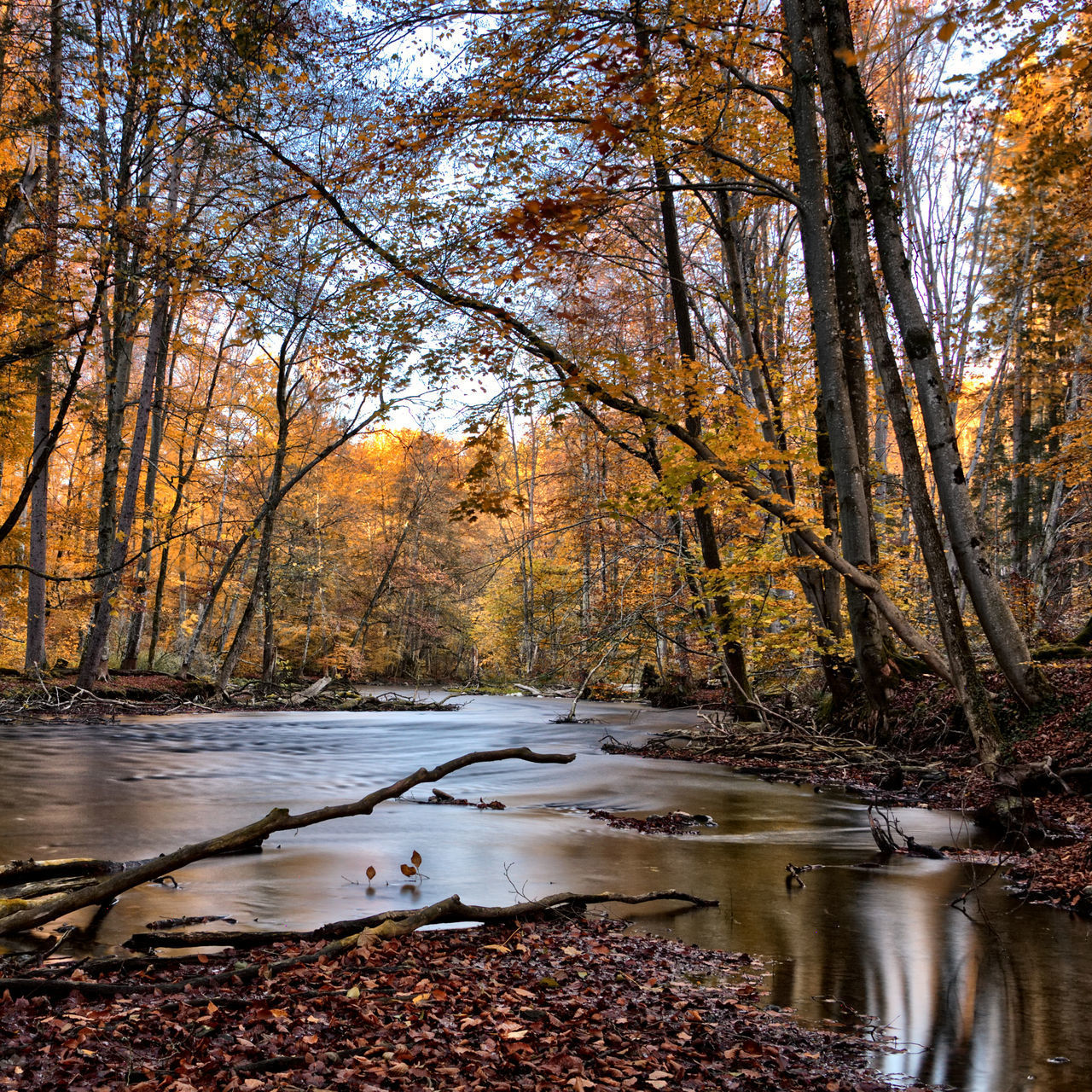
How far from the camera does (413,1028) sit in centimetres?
316

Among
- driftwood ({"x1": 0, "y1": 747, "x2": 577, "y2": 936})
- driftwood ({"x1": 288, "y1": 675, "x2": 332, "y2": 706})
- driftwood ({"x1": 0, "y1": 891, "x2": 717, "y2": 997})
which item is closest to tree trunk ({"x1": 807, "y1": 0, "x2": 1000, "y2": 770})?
driftwood ({"x1": 0, "y1": 891, "x2": 717, "y2": 997})

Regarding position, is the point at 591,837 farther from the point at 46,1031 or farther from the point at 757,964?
the point at 46,1031

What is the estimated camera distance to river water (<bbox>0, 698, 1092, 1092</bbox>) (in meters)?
3.83

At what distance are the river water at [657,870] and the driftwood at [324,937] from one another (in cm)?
46

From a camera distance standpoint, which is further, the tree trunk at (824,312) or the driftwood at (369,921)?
the tree trunk at (824,312)

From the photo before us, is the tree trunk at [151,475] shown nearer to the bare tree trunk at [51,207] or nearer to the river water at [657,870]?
the bare tree trunk at [51,207]

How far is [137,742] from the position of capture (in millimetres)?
13719

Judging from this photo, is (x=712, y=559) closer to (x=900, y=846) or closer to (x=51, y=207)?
(x=900, y=846)

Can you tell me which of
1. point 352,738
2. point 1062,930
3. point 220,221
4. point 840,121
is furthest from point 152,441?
point 1062,930

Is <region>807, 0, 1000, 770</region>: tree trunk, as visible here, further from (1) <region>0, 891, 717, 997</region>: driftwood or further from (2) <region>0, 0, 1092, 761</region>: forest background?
(1) <region>0, 891, 717, 997</region>: driftwood

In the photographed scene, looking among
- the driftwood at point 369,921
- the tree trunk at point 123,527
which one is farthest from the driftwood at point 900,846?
the tree trunk at point 123,527

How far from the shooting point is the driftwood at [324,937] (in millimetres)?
3336

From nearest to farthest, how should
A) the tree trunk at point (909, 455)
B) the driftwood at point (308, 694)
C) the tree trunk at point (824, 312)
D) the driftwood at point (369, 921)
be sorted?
the driftwood at point (369, 921) < the tree trunk at point (909, 455) < the tree trunk at point (824, 312) < the driftwood at point (308, 694)

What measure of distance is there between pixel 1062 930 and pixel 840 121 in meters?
8.83
